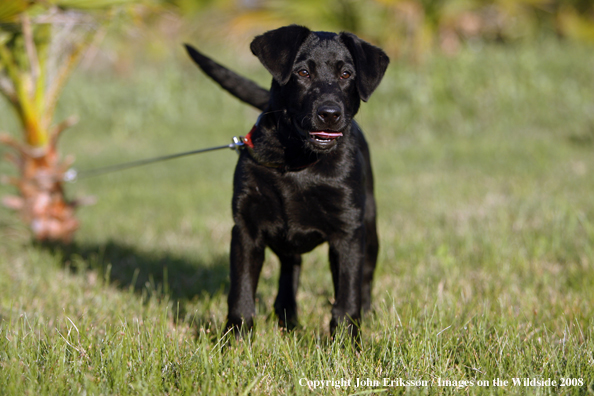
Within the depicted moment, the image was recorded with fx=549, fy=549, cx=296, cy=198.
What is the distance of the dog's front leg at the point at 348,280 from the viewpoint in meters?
2.34

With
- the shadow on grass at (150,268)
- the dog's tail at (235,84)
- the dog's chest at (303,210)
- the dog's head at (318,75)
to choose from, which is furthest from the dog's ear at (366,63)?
the shadow on grass at (150,268)

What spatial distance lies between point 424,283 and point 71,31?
10.8 ft

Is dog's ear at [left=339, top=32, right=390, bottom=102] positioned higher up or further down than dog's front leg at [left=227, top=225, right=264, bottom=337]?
higher up

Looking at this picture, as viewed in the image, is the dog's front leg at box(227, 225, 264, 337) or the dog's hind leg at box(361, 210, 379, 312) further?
the dog's hind leg at box(361, 210, 379, 312)

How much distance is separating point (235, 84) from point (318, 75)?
66 cm

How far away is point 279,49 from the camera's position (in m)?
2.38

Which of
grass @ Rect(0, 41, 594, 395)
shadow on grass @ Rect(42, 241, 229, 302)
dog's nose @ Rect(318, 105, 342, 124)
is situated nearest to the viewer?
grass @ Rect(0, 41, 594, 395)

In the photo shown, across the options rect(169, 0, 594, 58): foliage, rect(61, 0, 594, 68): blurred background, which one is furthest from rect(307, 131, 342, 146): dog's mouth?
rect(169, 0, 594, 58): foliage

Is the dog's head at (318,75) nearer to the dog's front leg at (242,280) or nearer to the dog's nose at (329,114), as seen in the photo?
the dog's nose at (329,114)

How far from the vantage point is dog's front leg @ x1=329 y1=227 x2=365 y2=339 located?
2.34m

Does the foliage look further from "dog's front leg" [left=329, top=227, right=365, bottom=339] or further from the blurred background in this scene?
"dog's front leg" [left=329, top=227, right=365, bottom=339]

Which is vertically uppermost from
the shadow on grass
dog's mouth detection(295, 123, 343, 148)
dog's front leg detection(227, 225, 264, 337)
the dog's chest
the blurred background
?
the blurred background

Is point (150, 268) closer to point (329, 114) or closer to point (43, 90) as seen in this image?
point (43, 90)

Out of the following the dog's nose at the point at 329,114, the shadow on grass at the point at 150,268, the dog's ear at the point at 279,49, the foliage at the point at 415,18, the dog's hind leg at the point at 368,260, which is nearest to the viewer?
the dog's nose at the point at 329,114
